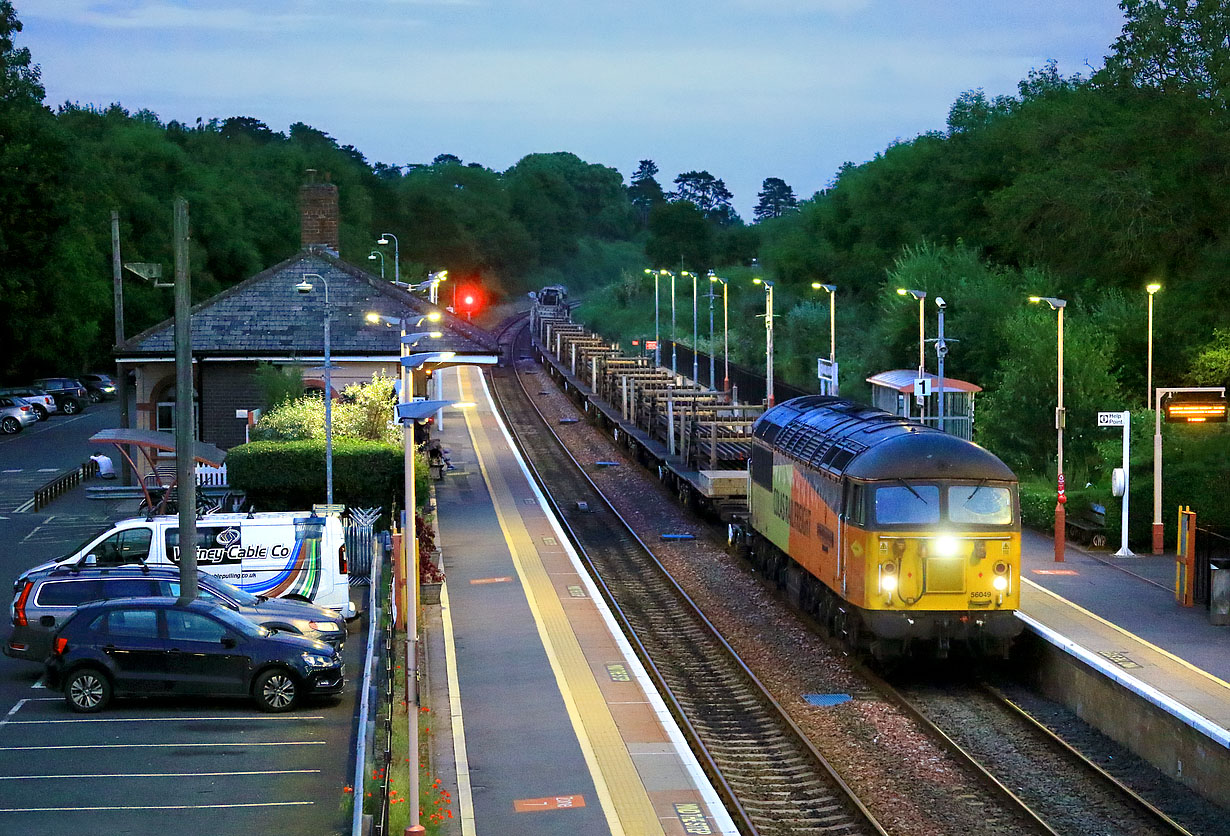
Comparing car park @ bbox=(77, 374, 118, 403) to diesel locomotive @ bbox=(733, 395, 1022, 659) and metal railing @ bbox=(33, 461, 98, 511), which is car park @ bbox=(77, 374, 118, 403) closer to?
metal railing @ bbox=(33, 461, 98, 511)

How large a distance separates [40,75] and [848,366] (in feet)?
120

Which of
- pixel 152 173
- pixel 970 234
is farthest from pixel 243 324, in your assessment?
pixel 152 173

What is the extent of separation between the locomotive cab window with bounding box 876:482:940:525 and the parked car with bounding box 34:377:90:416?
174 feet

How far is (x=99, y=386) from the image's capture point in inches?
2825

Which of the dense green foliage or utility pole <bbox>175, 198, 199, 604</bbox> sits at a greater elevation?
utility pole <bbox>175, 198, 199, 604</bbox>

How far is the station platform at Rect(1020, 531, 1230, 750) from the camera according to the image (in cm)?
1647

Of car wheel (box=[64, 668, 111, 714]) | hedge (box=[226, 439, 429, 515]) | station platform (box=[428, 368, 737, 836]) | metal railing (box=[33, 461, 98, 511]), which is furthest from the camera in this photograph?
metal railing (box=[33, 461, 98, 511])

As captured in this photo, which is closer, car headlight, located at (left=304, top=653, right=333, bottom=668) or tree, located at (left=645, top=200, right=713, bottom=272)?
car headlight, located at (left=304, top=653, right=333, bottom=668)

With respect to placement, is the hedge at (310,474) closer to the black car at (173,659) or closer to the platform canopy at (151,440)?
the platform canopy at (151,440)

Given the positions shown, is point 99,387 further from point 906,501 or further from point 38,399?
point 906,501

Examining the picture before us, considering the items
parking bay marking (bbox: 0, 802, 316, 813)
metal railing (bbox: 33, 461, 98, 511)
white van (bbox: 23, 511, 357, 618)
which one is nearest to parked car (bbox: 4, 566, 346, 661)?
white van (bbox: 23, 511, 357, 618)

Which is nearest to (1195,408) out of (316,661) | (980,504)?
(980,504)

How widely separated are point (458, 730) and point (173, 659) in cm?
417

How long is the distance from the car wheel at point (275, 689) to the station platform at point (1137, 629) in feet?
34.3
